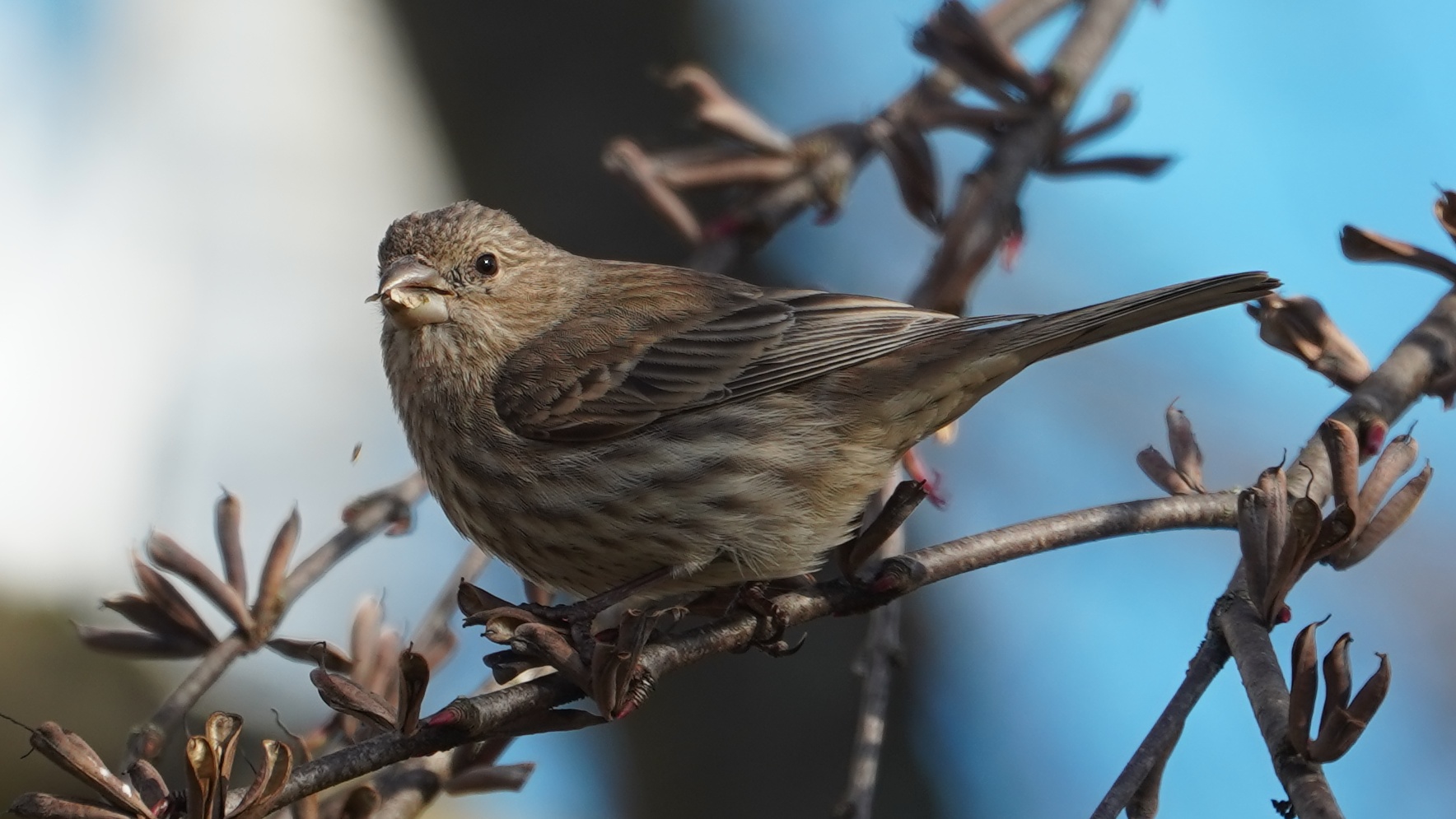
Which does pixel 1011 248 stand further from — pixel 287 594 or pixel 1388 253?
pixel 287 594

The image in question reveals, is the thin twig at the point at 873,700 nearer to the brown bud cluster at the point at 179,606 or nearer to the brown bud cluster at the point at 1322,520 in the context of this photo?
the brown bud cluster at the point at 1322,520

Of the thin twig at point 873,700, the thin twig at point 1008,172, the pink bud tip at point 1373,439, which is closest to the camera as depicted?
the thin twig at point 873,700

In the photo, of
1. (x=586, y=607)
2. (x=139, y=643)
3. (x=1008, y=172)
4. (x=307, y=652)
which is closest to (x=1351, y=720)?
(x=586, y=607)

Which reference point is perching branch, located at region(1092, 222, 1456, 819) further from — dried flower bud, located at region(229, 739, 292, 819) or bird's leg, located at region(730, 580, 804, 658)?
dried flower bud, located at region(229, 739, 292, 819)

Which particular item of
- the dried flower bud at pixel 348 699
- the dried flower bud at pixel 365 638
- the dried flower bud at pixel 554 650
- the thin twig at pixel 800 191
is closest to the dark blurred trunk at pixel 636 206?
the thin twig at pixel 800 191

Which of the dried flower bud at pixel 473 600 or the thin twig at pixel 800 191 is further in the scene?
the thin twig at pixel 800 191

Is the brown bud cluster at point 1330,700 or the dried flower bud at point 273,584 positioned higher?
the dried flower bud at point 273,584

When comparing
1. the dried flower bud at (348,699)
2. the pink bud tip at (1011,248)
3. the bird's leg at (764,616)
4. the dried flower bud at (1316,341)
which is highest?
the pink bud tip at (1011,248)

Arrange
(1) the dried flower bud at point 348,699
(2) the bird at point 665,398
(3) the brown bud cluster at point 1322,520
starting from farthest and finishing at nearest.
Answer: (2) the bird at point 665,398 < (3) the brown bud cluster at point 1322,520 < (1) the dried flower bud at point 348,699
